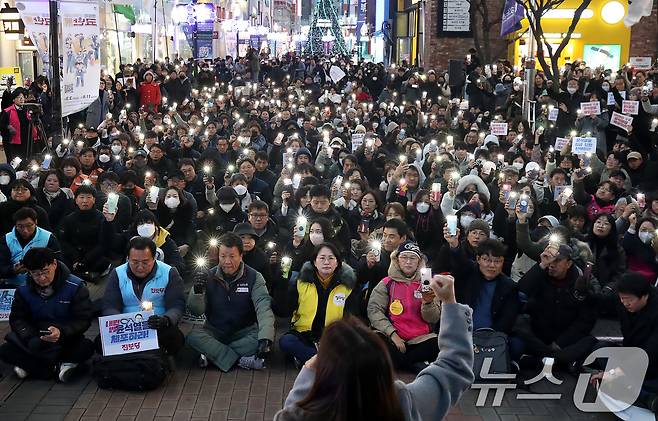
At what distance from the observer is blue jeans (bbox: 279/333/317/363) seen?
6.63m

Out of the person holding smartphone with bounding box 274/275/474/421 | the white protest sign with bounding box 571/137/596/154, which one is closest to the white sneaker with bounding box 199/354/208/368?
the person holding smartphone with bounding box 274/275/474/421

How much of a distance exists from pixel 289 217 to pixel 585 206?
3.63m

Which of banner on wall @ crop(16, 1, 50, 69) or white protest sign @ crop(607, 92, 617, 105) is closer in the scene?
banner on wall @ crop(16, 1, 50, 69)

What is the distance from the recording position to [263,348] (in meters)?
6.55

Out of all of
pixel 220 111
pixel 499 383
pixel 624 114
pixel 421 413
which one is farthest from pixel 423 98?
pixel 421 413

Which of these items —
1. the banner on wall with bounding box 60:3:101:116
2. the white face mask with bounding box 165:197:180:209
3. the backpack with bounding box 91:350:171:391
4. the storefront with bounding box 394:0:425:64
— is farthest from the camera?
the storefront with bounding box 394:0:425:64

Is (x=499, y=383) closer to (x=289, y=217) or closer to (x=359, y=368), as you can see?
(x=289, y=217)

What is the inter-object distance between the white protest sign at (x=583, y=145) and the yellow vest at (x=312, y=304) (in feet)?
19.8

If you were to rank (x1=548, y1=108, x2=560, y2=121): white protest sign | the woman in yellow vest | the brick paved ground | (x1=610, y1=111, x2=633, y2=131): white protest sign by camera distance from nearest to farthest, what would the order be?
the brick paved ground < the woman in yellow vest < (x1=610, y1=111, x2=633, y2=131): white protest sign < (x1=548, y1=108, x2=560, y2=121): white protest sign

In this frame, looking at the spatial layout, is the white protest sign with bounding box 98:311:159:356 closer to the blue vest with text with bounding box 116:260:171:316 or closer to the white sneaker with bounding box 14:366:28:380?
the blue vest with text with bounding box 116:260:171:316

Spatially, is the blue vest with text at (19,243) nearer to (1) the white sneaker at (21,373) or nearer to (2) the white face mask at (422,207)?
(1) the white sneaker at (21,373)

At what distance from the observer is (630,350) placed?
5941 mm

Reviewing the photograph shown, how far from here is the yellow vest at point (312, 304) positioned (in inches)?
269

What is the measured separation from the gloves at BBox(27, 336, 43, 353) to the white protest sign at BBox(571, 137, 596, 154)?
8.15 meters
